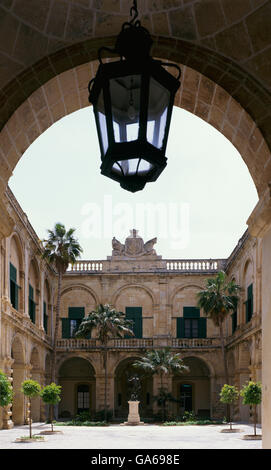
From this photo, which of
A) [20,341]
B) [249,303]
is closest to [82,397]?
[20,341]

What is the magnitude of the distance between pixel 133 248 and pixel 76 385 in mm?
10542

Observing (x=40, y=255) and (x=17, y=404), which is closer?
(x=17, y=404)

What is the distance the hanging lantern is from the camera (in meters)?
3.76

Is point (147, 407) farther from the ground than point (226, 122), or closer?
closer

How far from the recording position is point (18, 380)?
109 feet

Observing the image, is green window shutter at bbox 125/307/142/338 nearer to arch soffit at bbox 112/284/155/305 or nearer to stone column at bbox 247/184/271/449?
arch soffit at bbox 112/284/155/305

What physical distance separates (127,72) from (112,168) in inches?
23.0

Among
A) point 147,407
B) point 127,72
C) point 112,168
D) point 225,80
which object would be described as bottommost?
point 147,407

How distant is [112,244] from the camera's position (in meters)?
45.5

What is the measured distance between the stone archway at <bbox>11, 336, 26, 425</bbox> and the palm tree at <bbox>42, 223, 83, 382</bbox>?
18.7ft

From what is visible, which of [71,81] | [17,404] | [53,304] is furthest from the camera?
[53,304]
